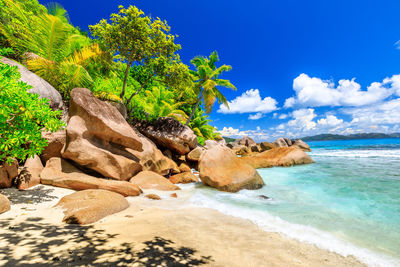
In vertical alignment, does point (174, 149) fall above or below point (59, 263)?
above

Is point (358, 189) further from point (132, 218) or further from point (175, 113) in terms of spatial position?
point (175, 113)

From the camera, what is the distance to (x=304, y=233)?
13.6ft

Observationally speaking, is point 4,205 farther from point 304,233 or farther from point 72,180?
point 304,233

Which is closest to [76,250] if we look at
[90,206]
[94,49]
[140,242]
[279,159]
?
[140,242]

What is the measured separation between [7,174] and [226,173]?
284 inches

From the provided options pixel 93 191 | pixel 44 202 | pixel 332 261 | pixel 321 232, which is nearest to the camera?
pixel 332 261

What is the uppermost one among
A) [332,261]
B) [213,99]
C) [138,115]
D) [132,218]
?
[213,99]

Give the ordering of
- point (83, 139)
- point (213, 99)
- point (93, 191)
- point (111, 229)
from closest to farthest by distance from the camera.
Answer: point (111, 229), point (93, 191), point (83, 139), point (213, 99)

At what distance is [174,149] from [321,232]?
9375mm

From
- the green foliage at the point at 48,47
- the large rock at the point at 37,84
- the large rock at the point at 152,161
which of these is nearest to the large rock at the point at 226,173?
the large rock at the point at 152,161

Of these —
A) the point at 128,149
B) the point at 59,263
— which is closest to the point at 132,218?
the point at 59,263

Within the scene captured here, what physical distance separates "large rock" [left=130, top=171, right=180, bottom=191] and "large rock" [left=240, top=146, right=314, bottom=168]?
8.69m

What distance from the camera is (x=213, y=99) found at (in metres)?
20.5

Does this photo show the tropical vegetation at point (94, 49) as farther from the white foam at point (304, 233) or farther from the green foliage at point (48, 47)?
the white foam at point (304, 233)
